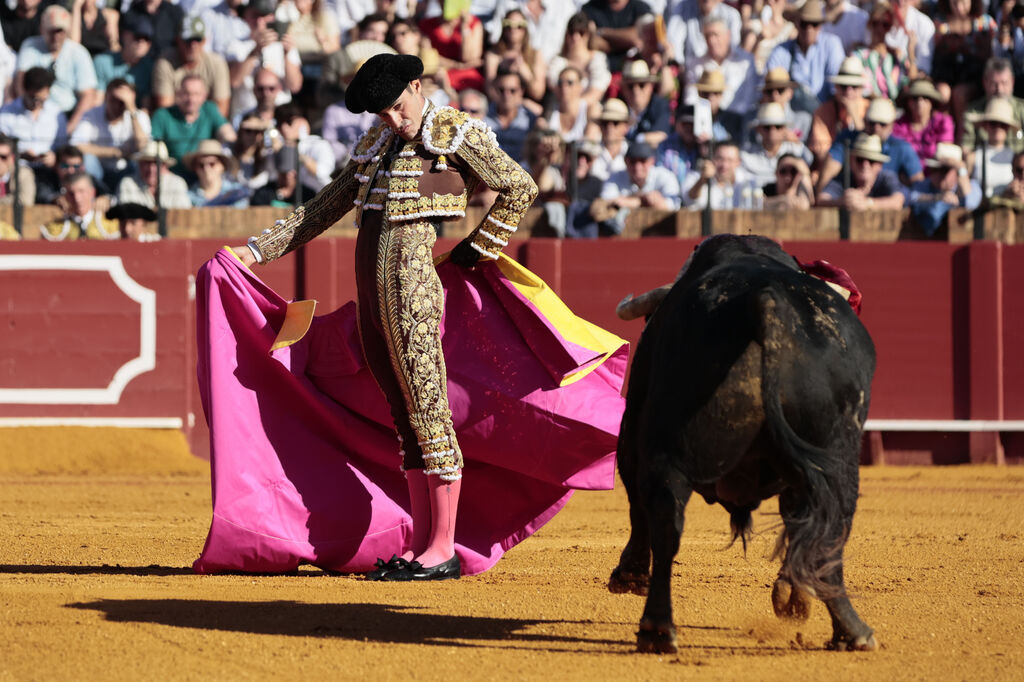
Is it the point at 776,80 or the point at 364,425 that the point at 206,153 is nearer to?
the point at 776,80

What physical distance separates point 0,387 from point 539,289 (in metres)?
4.94

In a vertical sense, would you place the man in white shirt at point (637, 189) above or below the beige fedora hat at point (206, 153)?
below

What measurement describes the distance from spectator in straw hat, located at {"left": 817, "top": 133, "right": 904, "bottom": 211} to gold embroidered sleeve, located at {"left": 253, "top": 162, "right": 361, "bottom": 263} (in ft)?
16.0

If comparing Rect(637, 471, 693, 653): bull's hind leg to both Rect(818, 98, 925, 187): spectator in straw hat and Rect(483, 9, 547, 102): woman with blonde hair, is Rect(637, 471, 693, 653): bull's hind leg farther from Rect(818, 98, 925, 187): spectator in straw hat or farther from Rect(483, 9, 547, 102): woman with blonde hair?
Rect(483, 9, 547, 102): woman with blonde hair

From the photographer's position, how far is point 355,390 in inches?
200

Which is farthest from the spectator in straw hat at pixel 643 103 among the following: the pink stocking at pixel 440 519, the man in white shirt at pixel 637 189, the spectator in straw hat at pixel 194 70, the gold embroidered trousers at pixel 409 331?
the pink stocking at pixel 440 519

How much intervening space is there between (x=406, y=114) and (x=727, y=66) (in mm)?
5928

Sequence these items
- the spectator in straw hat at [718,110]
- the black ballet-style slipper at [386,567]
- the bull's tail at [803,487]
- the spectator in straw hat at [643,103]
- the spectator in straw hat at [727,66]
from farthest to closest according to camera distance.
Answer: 1. the spectator in straw hat at [727,66]
2. the spectator in straw hat at [643,103]
3. the spectator in straw hat at [718,110]
4. the black ballet-style slipper at [386,567]
5. the bull's tail at [803,487]

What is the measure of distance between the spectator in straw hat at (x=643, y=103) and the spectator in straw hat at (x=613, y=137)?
0.58 feet

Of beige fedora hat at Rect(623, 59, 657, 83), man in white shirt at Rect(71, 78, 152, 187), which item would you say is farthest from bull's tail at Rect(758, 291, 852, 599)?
man in white shirt at Rect(71, 78, 152, 187)

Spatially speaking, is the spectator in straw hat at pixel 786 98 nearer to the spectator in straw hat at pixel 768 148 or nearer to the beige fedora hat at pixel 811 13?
the spectator in straw hat at pixel 768 148

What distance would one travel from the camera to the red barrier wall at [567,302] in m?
8.94

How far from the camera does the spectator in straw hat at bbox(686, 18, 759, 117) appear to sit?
32.7 feet

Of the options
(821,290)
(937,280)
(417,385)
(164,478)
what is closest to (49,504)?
(164,478)
